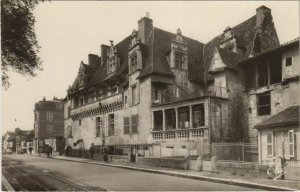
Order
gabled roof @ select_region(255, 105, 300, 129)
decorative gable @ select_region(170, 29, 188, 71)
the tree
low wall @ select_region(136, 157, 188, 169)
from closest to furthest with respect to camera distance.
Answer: the tree → gabled roof @ select_region(255, 105, 300, 129) → low wall @ select_region(136, 157, 188, 169) → decorative gable @ select_region(170, 29, 188, 71)

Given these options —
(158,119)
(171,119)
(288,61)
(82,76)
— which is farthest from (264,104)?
(82,76)

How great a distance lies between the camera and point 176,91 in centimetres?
3098

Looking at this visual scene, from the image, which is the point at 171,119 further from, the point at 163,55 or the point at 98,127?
the point at 98,127

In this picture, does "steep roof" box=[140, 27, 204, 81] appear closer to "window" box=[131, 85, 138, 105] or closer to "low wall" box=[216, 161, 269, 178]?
"window" box=[131, 85, 138, 105]

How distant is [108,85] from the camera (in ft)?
126

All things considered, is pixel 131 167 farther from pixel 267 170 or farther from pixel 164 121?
pixel 267 170

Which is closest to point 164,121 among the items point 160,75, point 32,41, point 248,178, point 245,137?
point 160,75

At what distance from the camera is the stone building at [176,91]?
2634cm

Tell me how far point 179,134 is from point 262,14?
12628 mm

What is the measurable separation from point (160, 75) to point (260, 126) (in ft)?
38.8

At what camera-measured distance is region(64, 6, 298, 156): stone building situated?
26.3 metres

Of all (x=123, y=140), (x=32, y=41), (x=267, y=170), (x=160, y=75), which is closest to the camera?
(x=32, y=41)

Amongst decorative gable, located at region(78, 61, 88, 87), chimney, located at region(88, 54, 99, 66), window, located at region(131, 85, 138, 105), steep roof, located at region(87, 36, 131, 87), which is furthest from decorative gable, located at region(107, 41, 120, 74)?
chimney, located at region(88, 54, 99, 66)

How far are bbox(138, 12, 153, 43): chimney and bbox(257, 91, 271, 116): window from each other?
13.7 metres
